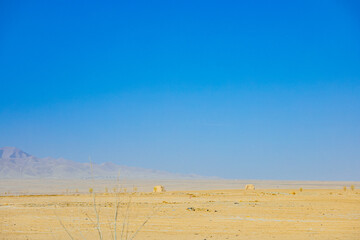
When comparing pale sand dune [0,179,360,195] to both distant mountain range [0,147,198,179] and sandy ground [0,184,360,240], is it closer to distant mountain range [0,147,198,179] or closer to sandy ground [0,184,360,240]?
sandy ground [0,184,360,240]

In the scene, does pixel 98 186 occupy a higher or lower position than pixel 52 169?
lower

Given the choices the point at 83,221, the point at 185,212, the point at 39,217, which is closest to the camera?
the point at 83,221

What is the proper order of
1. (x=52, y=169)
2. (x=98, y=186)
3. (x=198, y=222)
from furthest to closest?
(x=52, y=169), (x=98, y=186), (x=198, y=222)

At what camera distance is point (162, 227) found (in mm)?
15117

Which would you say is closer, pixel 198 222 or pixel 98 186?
pixel 198 222

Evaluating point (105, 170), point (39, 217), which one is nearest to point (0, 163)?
point (105, 170)

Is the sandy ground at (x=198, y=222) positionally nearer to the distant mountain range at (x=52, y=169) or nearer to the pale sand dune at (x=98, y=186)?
the pale sand dune at (x=98, y=186)

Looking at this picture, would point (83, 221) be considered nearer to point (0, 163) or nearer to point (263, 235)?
point (263, 235)

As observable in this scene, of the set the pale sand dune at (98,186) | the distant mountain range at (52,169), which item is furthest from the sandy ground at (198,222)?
the distant mountain range at (52,169)

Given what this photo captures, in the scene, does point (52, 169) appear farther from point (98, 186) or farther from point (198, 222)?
point (198, 222)

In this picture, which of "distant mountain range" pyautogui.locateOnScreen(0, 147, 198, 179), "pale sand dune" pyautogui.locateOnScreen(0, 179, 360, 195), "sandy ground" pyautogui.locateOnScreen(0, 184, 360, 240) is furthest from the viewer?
"distant mountain range" pyautogui.locateOnScreen(0, 147, 198, 179)

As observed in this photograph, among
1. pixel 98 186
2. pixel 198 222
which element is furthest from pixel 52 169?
pixel 198 222

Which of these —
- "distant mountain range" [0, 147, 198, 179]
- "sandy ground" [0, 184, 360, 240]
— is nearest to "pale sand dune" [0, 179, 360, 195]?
"sandy ground" [0, 184, 360, 240]

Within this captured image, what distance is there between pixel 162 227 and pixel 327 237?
5209 millimetres
